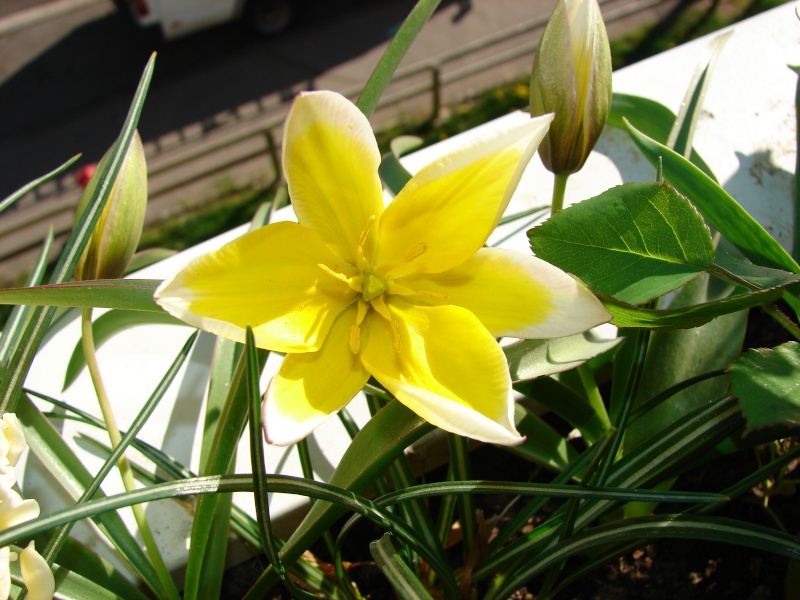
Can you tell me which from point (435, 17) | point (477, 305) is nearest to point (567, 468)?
point (477, 305)

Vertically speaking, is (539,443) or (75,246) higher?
(75,246)

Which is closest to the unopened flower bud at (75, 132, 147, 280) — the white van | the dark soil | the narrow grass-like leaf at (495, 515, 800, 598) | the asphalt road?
the dark soil

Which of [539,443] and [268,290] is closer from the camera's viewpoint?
[268,290]

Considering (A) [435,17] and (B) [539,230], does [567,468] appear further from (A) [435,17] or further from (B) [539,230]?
(A) [435,17]

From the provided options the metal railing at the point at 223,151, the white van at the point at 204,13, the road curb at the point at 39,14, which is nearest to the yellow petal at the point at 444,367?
the metal railing at the point at 223,151

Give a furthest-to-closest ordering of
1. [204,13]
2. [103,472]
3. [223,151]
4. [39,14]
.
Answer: [39,14]
[204,13]
[223,151]
[103,472]

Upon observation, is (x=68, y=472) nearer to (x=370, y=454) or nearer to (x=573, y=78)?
(x=370, y=454)

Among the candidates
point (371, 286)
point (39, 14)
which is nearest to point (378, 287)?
point (371, 286)
